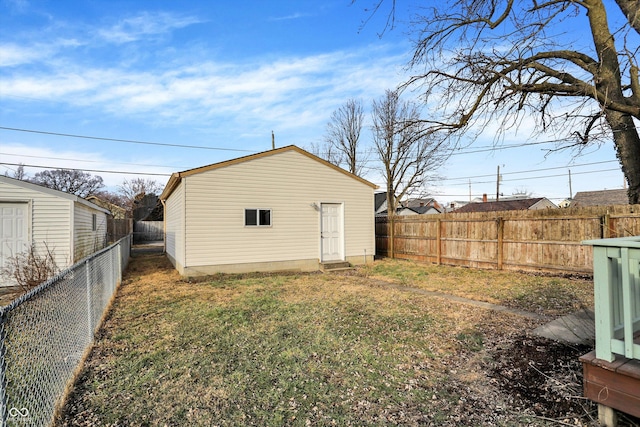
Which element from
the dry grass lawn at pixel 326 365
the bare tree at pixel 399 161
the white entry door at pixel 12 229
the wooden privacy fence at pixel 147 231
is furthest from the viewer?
the wooden privacy fence at pixel 147 231

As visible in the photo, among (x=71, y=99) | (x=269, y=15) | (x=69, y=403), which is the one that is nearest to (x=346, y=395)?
(x=69, y=403)

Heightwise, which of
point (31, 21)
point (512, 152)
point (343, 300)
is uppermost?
point (31, 21)

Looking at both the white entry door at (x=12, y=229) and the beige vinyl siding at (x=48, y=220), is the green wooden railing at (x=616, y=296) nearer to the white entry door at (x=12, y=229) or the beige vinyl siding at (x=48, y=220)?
the beige vinyl siding at (x=48, y=220)

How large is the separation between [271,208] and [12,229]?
6.94m

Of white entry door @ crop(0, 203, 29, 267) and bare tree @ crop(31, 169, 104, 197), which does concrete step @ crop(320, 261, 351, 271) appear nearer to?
white entry door @ crop(0, 203, 29, 267)

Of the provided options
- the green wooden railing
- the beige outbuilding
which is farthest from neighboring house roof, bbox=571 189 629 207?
the green wooden railing

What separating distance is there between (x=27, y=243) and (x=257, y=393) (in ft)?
30.2

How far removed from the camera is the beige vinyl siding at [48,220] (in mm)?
8500

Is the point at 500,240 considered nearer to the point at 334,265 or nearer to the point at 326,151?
the point at 334,265

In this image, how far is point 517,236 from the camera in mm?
9648

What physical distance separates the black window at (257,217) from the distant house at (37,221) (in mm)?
4889

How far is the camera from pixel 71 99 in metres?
15.5

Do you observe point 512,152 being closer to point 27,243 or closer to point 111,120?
point 27,243

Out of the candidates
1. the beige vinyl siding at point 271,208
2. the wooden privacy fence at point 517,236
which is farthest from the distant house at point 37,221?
the wooden privacy fence at point 517,236
